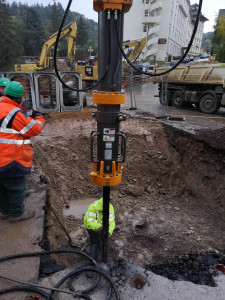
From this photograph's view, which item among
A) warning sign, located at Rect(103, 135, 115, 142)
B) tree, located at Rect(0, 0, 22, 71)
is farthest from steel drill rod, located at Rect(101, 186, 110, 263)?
tree, located at Rect(0, 0, 22, 71)

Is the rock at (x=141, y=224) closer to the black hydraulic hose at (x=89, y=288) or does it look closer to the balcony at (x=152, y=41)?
the black hydraulic hose at (x=89, y=288)

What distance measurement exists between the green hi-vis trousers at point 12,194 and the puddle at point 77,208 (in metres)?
2.21

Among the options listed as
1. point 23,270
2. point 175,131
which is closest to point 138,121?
point 175,131

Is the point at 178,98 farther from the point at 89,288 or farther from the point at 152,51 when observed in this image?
the point at 152,51

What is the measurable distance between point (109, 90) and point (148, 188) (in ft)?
16.2

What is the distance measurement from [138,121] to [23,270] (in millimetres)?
6522

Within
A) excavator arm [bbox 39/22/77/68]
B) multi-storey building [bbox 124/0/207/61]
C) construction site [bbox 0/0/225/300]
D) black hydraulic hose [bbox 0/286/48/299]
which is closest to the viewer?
black hydraulic hose [bbox 0/286/48/299]

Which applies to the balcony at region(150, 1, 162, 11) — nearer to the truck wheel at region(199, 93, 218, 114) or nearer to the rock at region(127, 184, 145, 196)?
the truck wheel at region(199, 93, 218, 114)

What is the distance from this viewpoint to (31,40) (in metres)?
49.5

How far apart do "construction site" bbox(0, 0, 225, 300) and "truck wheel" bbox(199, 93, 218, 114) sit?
5 cm

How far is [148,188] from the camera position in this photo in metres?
6.71

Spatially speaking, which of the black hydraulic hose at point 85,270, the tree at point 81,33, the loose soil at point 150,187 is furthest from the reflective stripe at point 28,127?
the tree at point 81,33

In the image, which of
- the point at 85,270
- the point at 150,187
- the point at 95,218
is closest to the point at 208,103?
the point at 150,187

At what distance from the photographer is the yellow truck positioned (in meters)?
9.24
